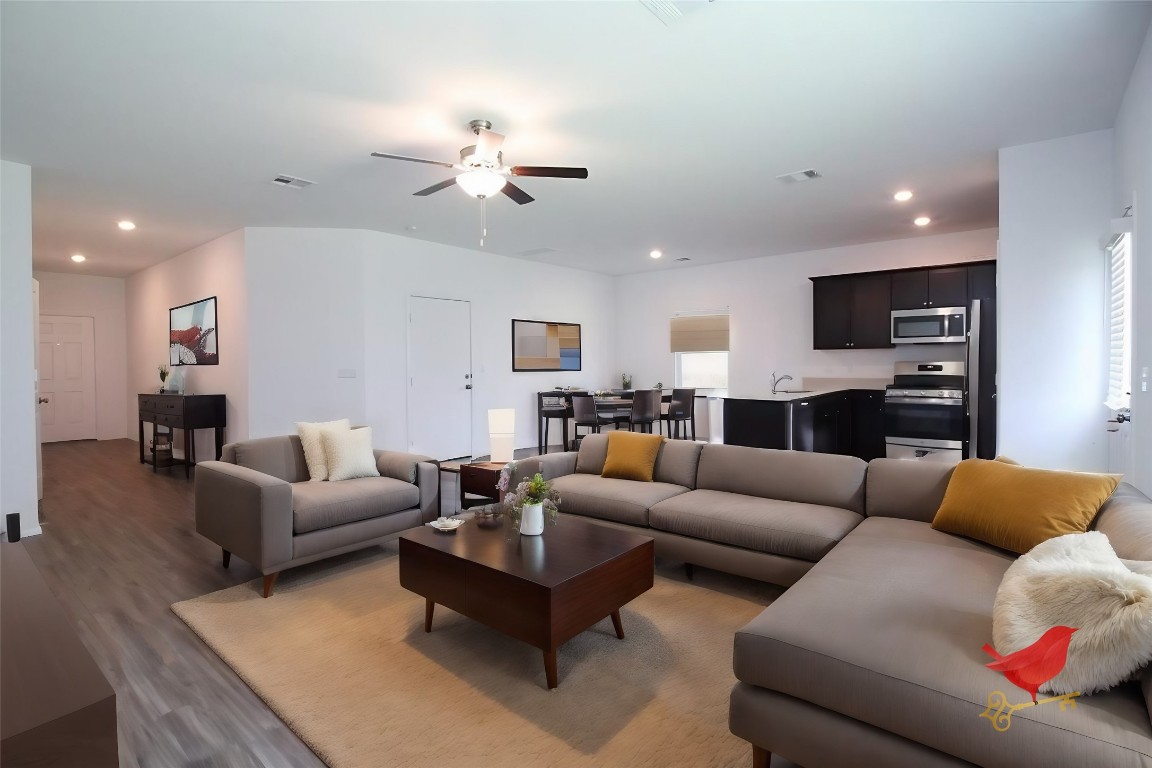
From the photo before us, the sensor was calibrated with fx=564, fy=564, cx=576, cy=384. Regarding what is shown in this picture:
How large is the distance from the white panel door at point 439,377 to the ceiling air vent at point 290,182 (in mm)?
2103

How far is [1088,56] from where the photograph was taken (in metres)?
2.75

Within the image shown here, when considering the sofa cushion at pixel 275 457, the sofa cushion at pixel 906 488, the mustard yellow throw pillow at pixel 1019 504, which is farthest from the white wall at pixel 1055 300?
the sofa cushion at pixel 275 457

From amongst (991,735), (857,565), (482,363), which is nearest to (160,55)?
(857,565)

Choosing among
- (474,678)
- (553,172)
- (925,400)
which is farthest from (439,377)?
(925,400)

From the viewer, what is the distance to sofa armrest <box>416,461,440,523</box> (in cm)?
388

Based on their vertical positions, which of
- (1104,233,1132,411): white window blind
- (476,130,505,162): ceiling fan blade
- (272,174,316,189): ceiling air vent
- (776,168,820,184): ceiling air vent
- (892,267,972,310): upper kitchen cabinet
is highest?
(272,174,316,189): ceiling air vent

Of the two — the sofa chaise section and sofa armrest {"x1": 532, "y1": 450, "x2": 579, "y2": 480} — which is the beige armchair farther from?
the sofa chaise section

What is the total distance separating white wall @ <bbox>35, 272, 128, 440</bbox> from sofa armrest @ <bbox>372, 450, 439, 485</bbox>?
24.9 feet

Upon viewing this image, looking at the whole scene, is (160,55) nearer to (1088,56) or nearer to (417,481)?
(417,481)

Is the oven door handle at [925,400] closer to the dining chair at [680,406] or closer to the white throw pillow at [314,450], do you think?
the dining chair at [680,406]

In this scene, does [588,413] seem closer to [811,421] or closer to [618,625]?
[811,421]

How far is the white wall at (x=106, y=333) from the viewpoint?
8742mm

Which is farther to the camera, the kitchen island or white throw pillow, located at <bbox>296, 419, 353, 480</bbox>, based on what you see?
the kitchen island

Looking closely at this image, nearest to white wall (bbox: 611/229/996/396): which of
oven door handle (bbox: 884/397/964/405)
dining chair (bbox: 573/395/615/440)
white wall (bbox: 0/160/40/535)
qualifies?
oven door handle (bbox: 884/397/964/405)
